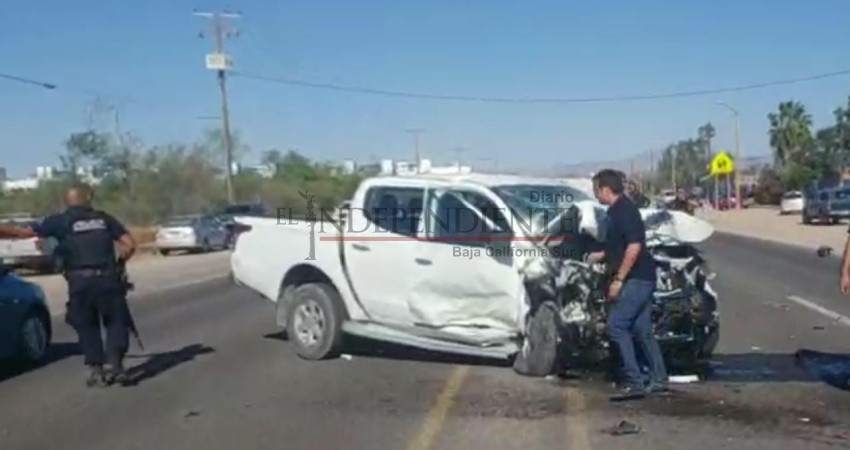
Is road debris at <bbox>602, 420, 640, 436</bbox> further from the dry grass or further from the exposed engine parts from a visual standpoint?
the dry grass

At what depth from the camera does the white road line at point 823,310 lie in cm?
1579

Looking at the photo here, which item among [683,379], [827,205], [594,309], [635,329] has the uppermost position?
[594,309]

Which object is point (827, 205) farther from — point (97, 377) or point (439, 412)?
point (439, 412)

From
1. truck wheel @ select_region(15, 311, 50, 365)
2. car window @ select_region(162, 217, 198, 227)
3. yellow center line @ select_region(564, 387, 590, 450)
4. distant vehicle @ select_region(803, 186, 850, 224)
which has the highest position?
truck wheel @ select_region(15, 311, 50, 365)

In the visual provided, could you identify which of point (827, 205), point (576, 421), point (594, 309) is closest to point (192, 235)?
point (827, 205)

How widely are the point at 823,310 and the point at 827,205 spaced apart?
37.1 metres

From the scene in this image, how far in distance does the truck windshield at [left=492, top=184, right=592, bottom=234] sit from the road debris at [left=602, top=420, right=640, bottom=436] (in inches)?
108

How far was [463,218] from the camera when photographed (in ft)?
38.5

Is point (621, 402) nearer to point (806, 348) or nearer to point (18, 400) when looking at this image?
point (806, 348)

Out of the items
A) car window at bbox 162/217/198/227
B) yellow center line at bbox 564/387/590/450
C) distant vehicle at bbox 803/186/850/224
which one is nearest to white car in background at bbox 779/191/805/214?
distant vehicle at bbox 803/186/850/224

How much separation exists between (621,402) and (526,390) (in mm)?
956

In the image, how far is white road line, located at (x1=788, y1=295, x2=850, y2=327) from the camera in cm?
1579

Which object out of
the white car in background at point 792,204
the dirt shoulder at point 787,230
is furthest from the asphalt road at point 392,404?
the white car in background at point 792,204

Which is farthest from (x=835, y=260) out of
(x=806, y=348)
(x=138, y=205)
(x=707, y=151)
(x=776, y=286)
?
(x=707, y=151)
